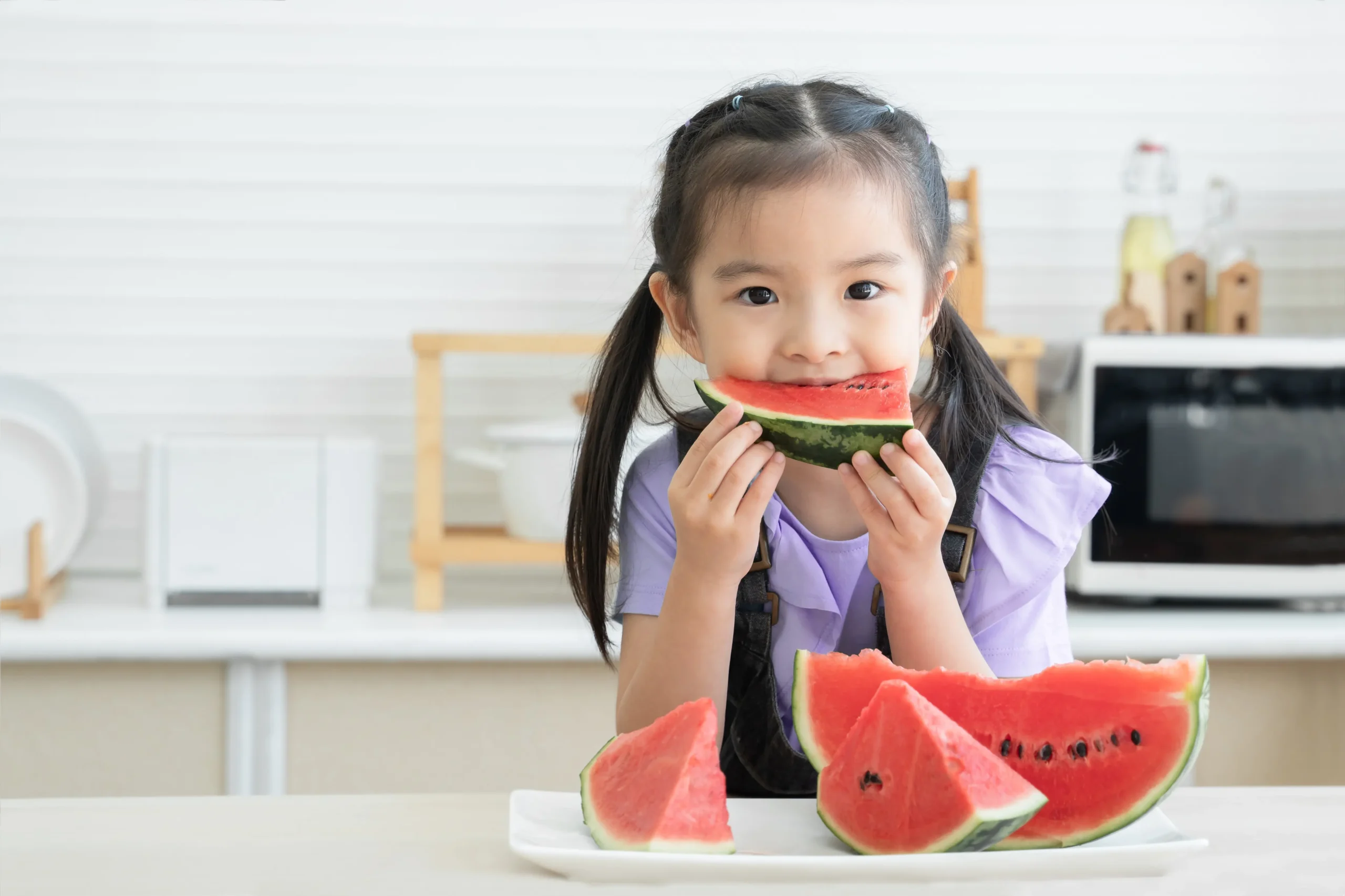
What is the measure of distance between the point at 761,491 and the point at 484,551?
1.60 m

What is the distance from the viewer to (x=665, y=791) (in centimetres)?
81

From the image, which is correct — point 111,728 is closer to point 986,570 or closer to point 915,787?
point 986,570

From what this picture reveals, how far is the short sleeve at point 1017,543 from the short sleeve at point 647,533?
331 millimetres

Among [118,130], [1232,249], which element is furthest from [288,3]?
[1232,249]

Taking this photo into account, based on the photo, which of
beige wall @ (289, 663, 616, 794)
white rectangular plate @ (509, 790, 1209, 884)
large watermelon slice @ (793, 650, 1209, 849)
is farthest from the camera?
beige wall @ (289, 663, 616, 794)

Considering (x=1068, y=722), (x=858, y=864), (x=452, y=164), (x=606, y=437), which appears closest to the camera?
(x=858, y=864)

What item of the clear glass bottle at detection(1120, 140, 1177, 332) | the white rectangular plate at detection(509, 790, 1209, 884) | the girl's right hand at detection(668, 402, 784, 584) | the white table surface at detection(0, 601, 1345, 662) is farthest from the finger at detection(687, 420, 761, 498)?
the clear glass bottle at detection(1120, 140, 1177, 332)

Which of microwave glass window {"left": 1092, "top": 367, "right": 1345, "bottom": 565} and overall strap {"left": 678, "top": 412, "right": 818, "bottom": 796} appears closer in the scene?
overall strap {"left": 678, "top": 412, "right": 818, "bottom": 796}

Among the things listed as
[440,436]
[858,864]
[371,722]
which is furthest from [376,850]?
[440,436]

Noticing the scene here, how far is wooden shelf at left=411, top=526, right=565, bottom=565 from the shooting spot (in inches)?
105

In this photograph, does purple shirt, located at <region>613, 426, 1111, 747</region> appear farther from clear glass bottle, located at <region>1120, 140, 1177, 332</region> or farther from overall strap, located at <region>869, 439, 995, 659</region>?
clear glass bottle, located at <region>1120, 140, 1177, 332</region>

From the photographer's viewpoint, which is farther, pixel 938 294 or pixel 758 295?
pixel 938 294

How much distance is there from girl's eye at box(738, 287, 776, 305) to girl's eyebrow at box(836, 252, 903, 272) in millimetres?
68

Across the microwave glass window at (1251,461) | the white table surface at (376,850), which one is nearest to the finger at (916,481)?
the white table surface at (376,850)
